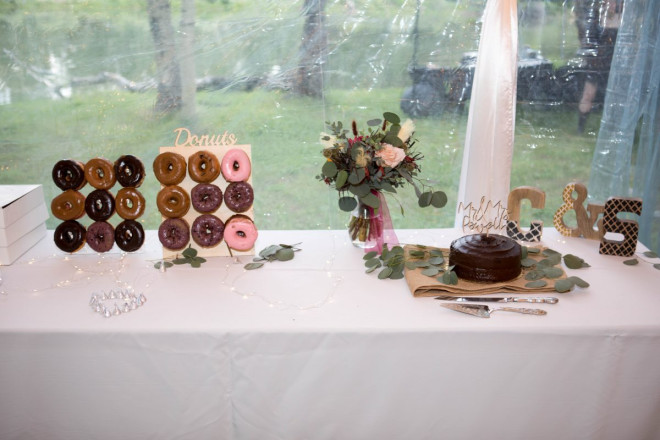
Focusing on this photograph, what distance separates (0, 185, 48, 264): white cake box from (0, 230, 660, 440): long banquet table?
31 centimetres

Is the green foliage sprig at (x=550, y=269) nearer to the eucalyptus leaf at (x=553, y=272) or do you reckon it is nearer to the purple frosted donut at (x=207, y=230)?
the eucalyptus leaf at (x=553, y=272)

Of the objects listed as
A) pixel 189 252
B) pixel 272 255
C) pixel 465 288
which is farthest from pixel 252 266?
pixel 465 288

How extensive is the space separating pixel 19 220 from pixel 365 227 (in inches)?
43.2

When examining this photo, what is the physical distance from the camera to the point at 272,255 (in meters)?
1.86

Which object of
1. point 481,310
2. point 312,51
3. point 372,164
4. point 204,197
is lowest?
point 481,310

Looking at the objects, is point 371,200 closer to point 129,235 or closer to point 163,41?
point 129,235

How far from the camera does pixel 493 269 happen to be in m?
1.62

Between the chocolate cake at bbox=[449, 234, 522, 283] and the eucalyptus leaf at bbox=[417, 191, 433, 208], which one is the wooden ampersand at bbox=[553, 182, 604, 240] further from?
the eucalyptus leaf at bbox=[417, 191, 433, 208]

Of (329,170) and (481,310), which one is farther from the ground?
(329,170)

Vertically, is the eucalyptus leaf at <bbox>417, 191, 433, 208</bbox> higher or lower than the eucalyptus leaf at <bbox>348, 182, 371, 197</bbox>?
lower

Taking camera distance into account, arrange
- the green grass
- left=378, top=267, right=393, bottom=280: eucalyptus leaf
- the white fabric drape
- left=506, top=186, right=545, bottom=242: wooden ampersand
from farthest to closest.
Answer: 1. the green grass
2. the white fabric drape
3. left=506, top=186, right=545, bottom=242: wooden ampersand
4. left=378, top=267, right=393, bottom=280: eucalyptus leaf

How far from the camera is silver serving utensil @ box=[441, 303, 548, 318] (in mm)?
1494

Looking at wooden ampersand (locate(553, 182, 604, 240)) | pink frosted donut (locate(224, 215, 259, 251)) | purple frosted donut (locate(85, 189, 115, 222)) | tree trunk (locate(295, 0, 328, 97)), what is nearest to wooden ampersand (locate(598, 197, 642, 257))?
wooden ampersand (locate(553, 182, 604, 240))

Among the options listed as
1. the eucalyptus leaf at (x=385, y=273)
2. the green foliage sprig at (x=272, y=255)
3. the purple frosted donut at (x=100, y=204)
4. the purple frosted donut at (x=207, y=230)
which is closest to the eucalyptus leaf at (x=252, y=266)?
the green foliage sprig at (x=272, y=255)
